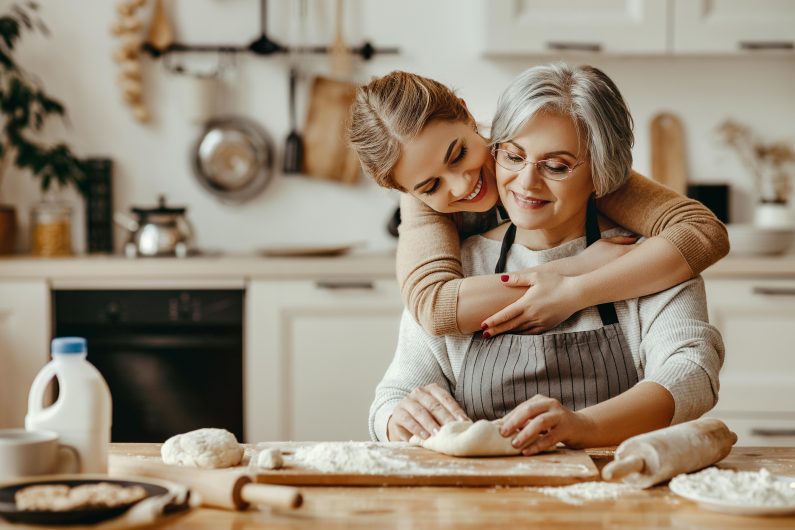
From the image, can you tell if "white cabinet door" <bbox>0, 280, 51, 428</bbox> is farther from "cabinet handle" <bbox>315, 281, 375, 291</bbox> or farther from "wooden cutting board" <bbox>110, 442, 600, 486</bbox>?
"wooden cutting board" <bbox>110, 442, 600, 486</bbox>

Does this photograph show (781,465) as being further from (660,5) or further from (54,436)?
(660,5)

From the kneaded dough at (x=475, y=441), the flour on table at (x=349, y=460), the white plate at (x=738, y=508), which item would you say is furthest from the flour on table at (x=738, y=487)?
the flour on table at (x=349, y=460)

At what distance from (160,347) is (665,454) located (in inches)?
89.2

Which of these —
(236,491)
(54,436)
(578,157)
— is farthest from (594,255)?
(54,436)

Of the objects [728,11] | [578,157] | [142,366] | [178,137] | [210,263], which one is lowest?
[142,366]

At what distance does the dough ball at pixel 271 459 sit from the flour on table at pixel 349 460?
30mm

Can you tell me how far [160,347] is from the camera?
325 cm

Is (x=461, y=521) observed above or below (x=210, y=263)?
below

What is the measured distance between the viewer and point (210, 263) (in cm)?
323

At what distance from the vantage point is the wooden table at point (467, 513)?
1.13m

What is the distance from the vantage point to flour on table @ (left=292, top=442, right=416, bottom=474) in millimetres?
1322

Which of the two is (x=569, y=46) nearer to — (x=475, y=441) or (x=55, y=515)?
(x=475, y=441)

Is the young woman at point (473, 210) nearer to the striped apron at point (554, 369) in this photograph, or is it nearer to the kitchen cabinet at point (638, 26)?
the striped apron at point (554, 369)

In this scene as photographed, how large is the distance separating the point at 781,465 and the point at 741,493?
10.2 inches
